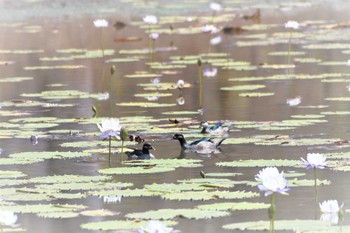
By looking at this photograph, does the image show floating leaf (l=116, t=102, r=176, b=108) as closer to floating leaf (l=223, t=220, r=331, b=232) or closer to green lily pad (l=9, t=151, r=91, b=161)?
green lily pad (l=9, t=151, r=91, b=161)

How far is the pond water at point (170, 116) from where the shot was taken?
21.3 ft

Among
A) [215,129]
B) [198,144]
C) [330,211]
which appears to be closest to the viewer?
[330,211]

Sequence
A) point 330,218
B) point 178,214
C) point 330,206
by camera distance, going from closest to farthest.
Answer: point 330,206
point 330,218
point 178,214

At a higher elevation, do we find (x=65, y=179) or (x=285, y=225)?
(x=65, y=179)

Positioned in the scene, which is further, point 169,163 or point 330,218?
point 169,163

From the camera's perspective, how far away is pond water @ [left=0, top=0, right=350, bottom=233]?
6.49m

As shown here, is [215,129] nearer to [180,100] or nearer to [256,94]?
[180,100]

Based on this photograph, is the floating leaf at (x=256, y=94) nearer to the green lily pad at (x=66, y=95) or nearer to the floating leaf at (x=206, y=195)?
the green lily pad at (x=66, y=95)

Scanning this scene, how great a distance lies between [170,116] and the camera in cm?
1045

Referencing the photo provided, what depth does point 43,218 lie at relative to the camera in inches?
245

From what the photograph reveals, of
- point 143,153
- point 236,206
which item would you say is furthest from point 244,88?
point 236,206

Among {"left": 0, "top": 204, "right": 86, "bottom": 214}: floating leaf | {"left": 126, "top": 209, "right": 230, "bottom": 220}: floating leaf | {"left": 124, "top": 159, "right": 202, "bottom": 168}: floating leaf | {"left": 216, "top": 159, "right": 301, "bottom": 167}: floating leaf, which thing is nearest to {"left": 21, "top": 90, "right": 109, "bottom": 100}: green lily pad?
{"left": 124, "top": 159, "right": 202, "bottom": 168}: floating leaf

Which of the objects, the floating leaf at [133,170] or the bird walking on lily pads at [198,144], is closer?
the floating leaf at [133,170]

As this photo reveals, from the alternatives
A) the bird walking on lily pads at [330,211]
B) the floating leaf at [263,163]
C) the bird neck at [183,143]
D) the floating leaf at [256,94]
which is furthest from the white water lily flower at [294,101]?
the bird walking on lily pads at [330,211]
